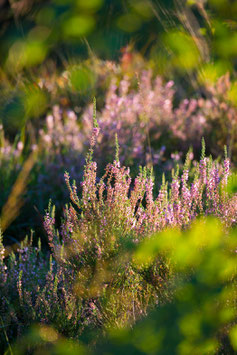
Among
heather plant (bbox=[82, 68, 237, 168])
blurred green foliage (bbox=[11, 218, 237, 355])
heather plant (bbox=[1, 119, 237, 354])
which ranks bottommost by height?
heather plant (bbox=[82, 68, 237, 168])

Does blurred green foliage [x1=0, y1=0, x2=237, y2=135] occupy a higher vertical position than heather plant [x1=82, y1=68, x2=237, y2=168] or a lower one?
higher

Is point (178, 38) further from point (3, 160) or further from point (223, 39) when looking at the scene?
point (3, 160)

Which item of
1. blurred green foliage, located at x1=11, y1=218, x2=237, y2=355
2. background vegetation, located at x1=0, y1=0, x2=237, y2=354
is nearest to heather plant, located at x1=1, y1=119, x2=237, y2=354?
background vegetation, located at x1=0, y1=0, x2=237, y2=354

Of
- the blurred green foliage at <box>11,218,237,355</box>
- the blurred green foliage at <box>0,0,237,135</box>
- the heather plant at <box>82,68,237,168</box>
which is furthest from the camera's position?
the heather plant at <box>82,68,237,168</box>

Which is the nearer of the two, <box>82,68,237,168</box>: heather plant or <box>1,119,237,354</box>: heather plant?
<box>1,119,237,354</box>: heather plant

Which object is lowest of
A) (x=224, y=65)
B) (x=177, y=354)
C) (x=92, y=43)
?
(x=177, y=354)

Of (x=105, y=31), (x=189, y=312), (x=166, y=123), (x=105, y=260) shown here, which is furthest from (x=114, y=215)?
(x=166, y=123)

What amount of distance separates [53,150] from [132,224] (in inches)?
104

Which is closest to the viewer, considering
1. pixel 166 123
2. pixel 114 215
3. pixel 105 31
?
pixel 105 31

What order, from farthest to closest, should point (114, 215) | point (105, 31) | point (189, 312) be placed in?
point (114, 215)
point (105, 31)
point (189, 312)

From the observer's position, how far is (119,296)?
7.14 ft

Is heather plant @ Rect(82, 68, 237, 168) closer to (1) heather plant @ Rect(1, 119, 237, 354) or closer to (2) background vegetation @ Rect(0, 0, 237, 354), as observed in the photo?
(2) background vegetation @ Rect(0, 0, 237, 354)

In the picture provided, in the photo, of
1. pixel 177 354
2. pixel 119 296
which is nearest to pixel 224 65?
pixel 177 354

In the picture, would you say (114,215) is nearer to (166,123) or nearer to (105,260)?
(105,260)
